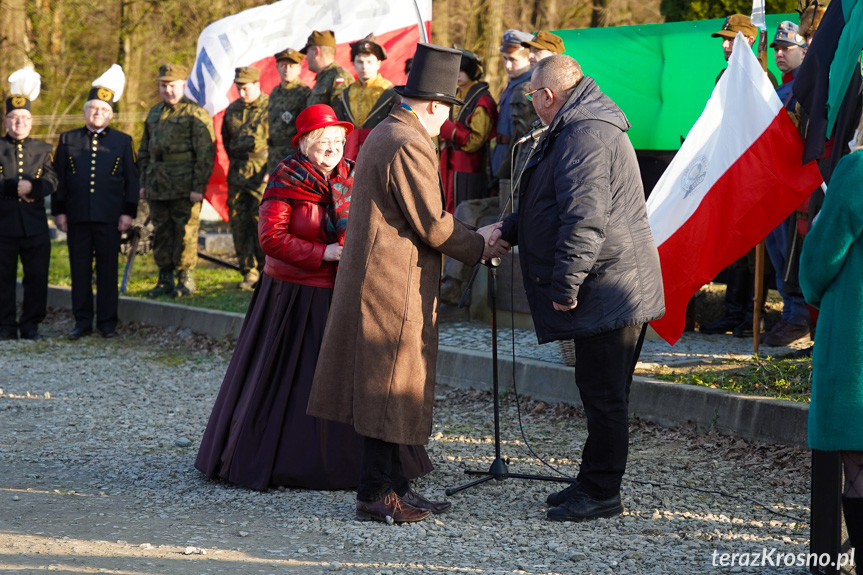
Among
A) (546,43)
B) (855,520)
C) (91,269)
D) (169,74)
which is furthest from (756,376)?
(169,74)

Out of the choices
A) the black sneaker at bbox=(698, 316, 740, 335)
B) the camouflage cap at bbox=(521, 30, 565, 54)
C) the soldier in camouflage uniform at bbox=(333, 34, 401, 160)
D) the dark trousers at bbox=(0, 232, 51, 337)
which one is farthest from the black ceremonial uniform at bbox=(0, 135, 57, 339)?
the black sneaker at bbox=(698, 316, 740, 335)

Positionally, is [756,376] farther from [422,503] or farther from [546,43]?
[546,43]

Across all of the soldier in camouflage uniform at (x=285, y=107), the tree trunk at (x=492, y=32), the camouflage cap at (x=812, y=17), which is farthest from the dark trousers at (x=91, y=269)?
the tree trunk at (x=492, y=32)

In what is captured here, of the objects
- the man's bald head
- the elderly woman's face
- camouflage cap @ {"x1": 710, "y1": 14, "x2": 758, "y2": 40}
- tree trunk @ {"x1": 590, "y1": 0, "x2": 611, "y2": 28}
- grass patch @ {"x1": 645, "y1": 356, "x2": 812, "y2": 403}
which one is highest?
tree trunk @ {"x1": 590, "y1": 0, "x2": 611, "y2": 28}

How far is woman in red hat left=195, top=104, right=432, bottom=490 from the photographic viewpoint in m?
5.46

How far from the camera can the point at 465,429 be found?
268 inches

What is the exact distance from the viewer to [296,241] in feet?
18.0

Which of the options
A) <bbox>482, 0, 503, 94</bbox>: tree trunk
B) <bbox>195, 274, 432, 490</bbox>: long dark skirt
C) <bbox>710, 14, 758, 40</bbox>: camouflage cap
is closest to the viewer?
<bbox>195, 274, 432, 490</bbox>: long dark skirt

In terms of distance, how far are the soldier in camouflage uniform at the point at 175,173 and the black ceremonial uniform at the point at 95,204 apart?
1000 millimetres

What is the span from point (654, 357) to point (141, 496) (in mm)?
3955

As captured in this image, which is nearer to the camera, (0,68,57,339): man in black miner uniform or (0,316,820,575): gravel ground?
(0,316,820,575): gravel ground

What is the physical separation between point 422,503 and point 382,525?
0.91ft

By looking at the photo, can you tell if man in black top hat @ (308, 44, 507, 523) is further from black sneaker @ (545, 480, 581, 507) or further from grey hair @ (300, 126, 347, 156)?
grey hair @ (300, 126, 347, 156)

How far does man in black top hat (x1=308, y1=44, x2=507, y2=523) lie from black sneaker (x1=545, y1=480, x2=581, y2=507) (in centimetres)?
66
